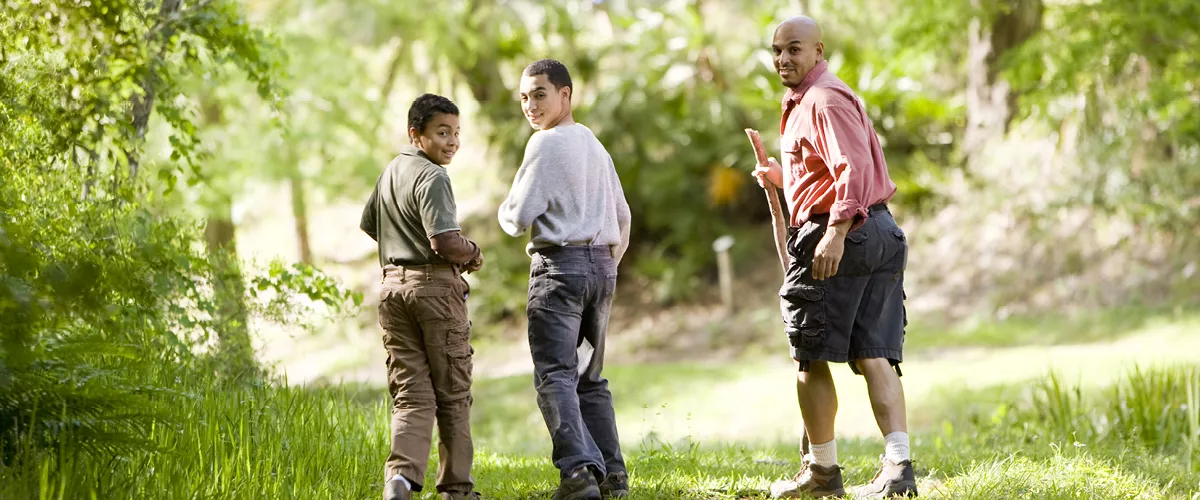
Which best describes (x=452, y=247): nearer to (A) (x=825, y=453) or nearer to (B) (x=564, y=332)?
(B) (x=564, y=332)

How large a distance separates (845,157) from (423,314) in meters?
1.65

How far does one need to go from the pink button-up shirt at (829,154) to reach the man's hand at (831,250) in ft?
0.14

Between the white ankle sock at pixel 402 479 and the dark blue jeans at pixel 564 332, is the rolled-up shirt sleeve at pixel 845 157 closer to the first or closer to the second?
the dark blue jeans at pixel 564 332

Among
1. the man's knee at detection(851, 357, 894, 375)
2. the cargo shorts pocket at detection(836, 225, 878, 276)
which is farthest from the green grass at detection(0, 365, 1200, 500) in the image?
the cargo shorts pocket at detection(836, 225, 878, 276)

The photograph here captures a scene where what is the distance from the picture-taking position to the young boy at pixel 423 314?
4.21 metres

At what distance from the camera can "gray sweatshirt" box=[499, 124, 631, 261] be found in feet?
14.1

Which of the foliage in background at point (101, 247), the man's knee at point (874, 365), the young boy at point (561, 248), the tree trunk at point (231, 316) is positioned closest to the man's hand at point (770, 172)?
the young boy at point (561, 248)

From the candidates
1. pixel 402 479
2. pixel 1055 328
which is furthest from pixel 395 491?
pixel 1055 328

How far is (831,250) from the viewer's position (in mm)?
4121

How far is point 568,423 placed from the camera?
14.0 ft

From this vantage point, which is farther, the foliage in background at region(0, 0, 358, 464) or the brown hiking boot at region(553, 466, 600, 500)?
the brown hiking boot at region(553, 466, 600, 500)

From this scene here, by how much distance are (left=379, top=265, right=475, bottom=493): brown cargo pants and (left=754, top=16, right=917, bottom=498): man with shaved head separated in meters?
1.24

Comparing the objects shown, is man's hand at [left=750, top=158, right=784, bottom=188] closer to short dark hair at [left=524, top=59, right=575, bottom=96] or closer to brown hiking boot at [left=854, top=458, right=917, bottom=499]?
short dark hair at [left=524, top=59, right=575, bottom=96]

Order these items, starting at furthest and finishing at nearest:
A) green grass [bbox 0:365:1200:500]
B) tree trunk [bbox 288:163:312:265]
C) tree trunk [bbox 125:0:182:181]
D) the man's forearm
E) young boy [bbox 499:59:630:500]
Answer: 1. tree trunk [bbox 288:163:312:265]
2. tree trunk [bbox 125:0:182:181]
3. young boy [bbox 499:59:630:500]
4. the man's forearm
5. green grass [bbox 0:365:1200:500]
